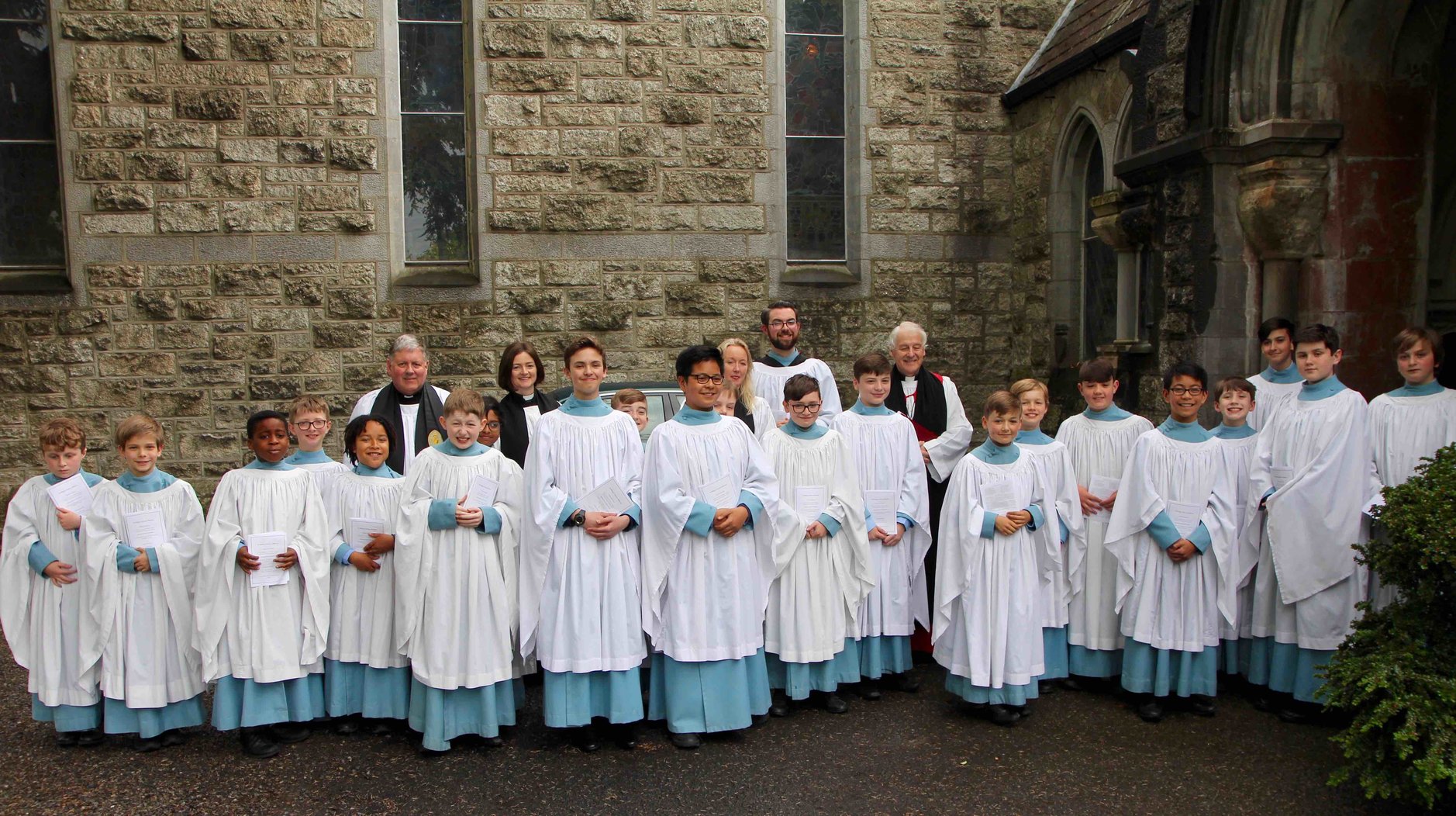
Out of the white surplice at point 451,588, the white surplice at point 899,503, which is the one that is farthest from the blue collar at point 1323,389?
the white surplice at point 451,588

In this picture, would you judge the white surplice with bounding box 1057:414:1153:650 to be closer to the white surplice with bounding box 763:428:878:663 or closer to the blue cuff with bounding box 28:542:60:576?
the white surplice with bounding box 763:428:878:663

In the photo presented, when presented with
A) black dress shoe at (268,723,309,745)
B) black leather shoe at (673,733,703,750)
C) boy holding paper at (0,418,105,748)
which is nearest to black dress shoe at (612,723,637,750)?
black leather shoe at (673,733,703,750)

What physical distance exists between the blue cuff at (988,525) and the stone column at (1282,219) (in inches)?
104

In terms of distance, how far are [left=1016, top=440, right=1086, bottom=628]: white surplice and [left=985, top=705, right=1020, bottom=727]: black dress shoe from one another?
0.44 m

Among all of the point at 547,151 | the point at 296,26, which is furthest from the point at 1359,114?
the point at 296,26

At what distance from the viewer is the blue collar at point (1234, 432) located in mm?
5383

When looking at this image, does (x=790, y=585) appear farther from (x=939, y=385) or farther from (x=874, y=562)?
(x=939, y=385)

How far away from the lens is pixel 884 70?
34.0 feet

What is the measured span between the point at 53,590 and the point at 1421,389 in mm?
6386

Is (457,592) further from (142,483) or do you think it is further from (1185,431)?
(1185,431)

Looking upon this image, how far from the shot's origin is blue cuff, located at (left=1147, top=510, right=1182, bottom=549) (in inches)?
202

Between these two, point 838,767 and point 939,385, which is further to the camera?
point 939,385

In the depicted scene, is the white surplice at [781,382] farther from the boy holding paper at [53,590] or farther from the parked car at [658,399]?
the boy holding paper at [53,590]

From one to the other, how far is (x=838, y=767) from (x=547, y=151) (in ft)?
22.7
